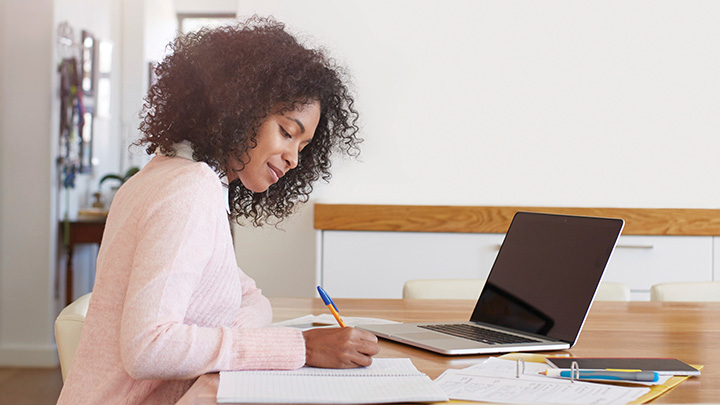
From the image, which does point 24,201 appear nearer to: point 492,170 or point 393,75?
point 393,75

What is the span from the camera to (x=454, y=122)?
10.1 feet

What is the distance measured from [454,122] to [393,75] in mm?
303

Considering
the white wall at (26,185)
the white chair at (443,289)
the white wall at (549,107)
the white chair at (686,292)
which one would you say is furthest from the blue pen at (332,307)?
the white wall at (26,185)

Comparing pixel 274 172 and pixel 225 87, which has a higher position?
pixel 225 87

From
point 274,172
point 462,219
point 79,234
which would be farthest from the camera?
point 79,234

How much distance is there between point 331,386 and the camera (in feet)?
3.07

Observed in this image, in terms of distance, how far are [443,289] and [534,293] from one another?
71 cm

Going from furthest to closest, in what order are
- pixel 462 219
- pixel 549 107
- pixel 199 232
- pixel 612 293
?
pixel 549 107, pixel 462 219, pixel 612 293, pixel 199 232

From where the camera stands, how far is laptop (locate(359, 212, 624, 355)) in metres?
1.29

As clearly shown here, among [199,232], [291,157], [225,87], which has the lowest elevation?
[199,232]

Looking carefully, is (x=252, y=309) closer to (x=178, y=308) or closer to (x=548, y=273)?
(x=178, y=308)

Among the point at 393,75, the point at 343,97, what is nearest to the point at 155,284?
the point at 343,97

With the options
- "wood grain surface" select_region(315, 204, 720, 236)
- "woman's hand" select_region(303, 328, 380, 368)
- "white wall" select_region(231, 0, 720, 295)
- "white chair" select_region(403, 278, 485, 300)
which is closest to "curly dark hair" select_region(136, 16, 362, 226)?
"woman's hand" select_region(303, 328, 380, 368)

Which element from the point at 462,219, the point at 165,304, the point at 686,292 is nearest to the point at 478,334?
the point at 165,304
